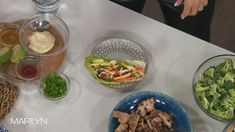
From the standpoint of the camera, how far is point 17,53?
1.16 metres

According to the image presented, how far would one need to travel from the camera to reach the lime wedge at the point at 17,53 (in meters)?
1.15

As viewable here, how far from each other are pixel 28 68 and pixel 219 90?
0.52m

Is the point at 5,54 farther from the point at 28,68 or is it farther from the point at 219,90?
the point at 219,90

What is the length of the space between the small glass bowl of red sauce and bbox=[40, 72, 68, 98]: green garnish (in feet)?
0.14

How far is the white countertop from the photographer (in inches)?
43.2

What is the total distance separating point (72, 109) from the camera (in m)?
1.11

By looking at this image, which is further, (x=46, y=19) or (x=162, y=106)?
(x=46, y=19)

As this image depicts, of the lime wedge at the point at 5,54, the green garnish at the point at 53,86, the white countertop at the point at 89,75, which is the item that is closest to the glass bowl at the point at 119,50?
the white countertop at the point at 89,75

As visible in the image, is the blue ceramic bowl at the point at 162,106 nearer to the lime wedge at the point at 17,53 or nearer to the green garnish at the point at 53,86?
the green garnish at the point at 53,86

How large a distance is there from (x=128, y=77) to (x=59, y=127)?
226 millimetres

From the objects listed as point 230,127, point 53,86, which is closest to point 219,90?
point 230,127

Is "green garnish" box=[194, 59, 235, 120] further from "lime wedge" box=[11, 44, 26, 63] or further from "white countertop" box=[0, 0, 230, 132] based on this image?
"lime wedge" box=[11, 44, 26, 63]

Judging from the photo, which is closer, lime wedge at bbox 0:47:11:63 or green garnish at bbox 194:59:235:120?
green garnish at bbox 194:59:235:120

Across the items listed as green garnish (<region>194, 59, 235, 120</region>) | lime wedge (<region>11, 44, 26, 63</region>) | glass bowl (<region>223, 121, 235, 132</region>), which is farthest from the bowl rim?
glass bowl (<region>223, 121, 235, 132</region>)
